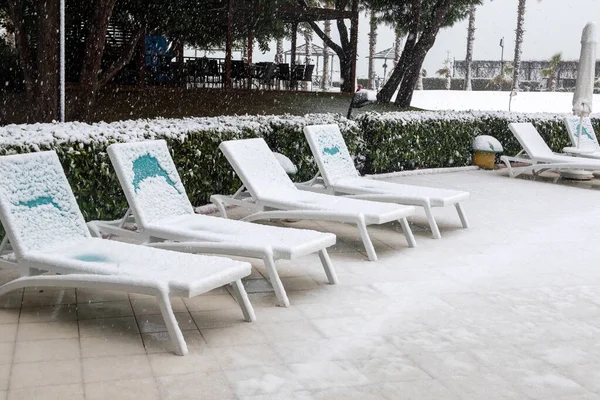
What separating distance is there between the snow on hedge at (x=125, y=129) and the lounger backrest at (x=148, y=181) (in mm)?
780

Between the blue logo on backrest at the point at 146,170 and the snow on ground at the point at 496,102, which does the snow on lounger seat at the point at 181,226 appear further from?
the snow on ground at the point at 496,102

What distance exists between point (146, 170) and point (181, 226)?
0.52 m

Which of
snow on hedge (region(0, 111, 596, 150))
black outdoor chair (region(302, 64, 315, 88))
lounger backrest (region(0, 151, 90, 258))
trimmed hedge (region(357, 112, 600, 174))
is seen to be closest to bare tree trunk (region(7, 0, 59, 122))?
snow on hedge (region(0, 111, 596, 150))

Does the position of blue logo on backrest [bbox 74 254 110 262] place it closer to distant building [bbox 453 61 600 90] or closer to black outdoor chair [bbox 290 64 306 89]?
black outdoor chair [bbox 290 64 306 89]

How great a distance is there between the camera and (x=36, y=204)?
14.9 ft

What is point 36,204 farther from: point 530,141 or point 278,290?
point 530,141

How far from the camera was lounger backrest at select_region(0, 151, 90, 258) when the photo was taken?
4316 millimetres

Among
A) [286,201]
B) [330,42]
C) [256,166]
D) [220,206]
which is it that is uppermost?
[330,42]

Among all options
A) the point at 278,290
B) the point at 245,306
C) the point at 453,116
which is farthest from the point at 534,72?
the point at 245,306

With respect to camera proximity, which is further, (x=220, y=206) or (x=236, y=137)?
(x=236, y=137)

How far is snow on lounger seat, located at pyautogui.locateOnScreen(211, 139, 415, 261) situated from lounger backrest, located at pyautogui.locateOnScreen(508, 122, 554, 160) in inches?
202

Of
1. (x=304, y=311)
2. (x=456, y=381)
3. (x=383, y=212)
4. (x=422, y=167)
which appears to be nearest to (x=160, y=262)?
(x=304, y=311)

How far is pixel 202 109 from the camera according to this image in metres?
16.3

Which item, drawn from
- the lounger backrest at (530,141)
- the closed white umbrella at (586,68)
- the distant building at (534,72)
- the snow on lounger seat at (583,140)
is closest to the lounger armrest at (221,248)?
the lounger backrest at (530,141)
